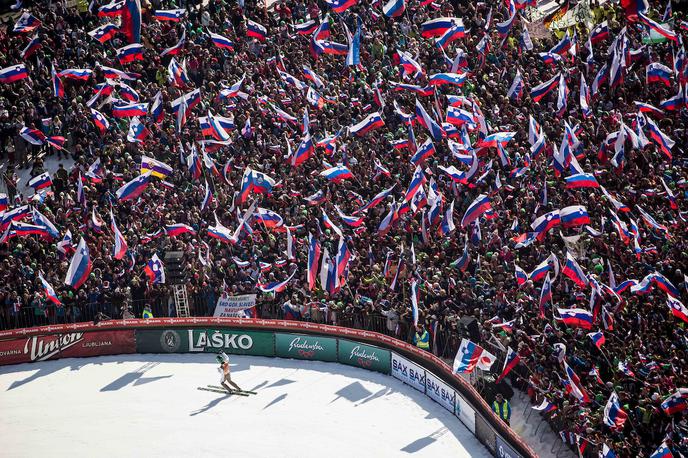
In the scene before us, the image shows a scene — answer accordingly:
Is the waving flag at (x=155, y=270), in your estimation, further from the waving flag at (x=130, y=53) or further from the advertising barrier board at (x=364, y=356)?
the waving flag at (x=130, y=53)

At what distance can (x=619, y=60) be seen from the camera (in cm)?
3869

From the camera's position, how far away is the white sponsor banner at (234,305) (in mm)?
39531

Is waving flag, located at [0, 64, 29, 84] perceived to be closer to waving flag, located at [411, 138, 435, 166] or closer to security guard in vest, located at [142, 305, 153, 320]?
security guard in vest, located at [142, 305, 153, 320]

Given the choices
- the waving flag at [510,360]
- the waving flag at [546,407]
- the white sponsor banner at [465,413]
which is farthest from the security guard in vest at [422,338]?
the waving flag at [546,407]

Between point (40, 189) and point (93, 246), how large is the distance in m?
4.08

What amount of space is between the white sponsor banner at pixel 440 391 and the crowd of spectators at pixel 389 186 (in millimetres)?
1554

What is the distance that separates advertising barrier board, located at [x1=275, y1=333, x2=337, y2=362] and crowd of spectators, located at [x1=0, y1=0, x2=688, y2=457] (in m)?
0.96

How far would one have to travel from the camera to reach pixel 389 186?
129 ft

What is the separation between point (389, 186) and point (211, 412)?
383 inches

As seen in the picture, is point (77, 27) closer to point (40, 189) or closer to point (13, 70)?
point (13, 70)

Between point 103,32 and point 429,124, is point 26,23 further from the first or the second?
point 429,124

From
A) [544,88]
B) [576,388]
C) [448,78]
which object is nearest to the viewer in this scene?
[576,388]

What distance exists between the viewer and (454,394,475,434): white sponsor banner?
32.6 metres

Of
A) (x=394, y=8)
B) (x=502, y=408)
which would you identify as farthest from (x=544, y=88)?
(x=502, y=408)
